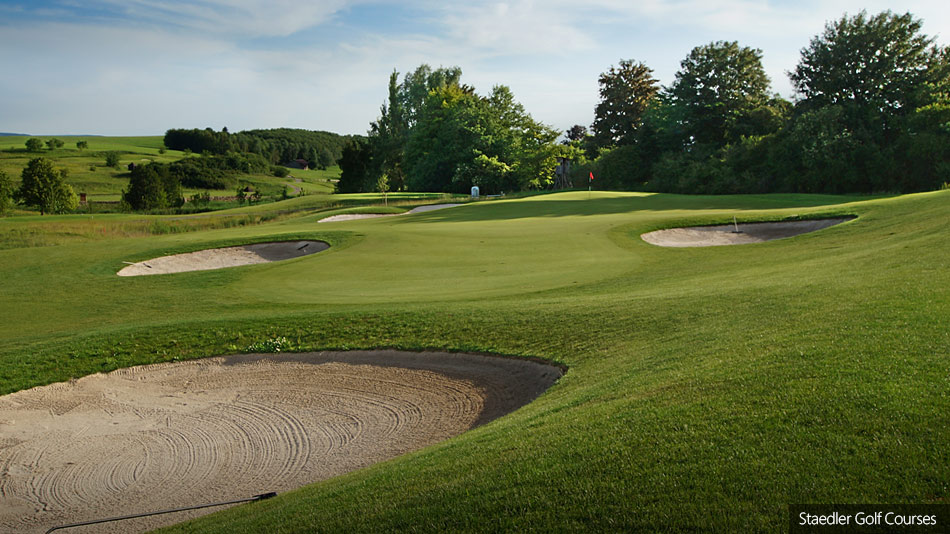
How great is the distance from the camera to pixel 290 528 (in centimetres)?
437

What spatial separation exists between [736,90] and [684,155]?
31.4 ft

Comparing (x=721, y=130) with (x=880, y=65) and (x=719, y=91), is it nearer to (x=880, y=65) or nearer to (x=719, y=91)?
(x=719, y=91)

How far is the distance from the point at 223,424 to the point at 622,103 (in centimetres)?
8312

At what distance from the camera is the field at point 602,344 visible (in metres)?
3.85

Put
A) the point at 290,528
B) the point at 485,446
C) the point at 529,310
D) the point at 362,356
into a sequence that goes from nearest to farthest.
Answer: the point at 290,528, the point at 485,446, the point at 362,356, the point at 529,310

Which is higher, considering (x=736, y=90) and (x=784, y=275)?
(x=736, y=90)

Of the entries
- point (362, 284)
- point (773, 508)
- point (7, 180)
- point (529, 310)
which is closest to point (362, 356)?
point (529, 310)

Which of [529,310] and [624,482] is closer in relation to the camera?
[624,482]

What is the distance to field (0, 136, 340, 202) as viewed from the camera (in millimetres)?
82875

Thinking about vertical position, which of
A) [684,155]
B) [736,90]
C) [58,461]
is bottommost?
[58,461]

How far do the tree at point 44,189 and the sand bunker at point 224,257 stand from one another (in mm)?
43800

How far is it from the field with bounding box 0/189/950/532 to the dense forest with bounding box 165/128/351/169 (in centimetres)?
10949

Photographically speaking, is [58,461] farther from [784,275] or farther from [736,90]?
[736,90]

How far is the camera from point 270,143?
150m
